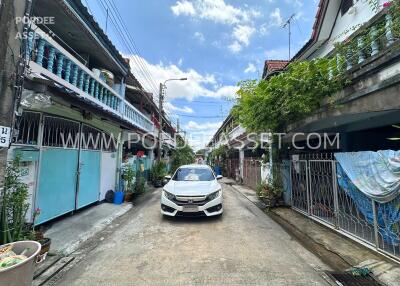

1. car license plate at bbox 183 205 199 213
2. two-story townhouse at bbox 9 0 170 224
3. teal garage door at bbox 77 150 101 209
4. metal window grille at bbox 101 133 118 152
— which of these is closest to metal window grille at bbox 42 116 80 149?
two-story townhouse at bbox 9 0 170 224

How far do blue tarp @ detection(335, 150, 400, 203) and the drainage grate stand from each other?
4.25 feet

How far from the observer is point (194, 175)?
24.9 feet

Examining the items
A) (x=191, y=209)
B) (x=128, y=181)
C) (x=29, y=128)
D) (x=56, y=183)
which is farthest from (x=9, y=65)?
(x=128, y=181)

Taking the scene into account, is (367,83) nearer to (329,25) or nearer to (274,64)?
(329,25)

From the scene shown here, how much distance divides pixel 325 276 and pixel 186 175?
5019 mm

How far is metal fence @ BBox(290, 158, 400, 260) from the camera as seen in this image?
12.2 feet

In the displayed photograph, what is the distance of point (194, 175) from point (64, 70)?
15.5ft

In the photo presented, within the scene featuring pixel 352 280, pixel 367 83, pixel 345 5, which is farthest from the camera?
pixel 345 5

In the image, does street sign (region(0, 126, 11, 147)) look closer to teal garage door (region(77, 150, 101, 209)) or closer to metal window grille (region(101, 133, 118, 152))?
teal garage door (region(77, 150, 101, 209))

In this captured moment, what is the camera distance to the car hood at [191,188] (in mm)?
6054

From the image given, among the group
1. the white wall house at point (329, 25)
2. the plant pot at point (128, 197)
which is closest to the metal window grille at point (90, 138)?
the plant pot at point (128, 197)

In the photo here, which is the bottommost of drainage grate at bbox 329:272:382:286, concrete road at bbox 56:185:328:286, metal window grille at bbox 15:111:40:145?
drainage grate at bbox 329:272:382:286

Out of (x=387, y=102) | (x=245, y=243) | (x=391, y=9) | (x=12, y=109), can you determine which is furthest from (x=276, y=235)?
(x=12, y=109)

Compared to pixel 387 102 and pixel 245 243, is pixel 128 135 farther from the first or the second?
pixel 387 102
